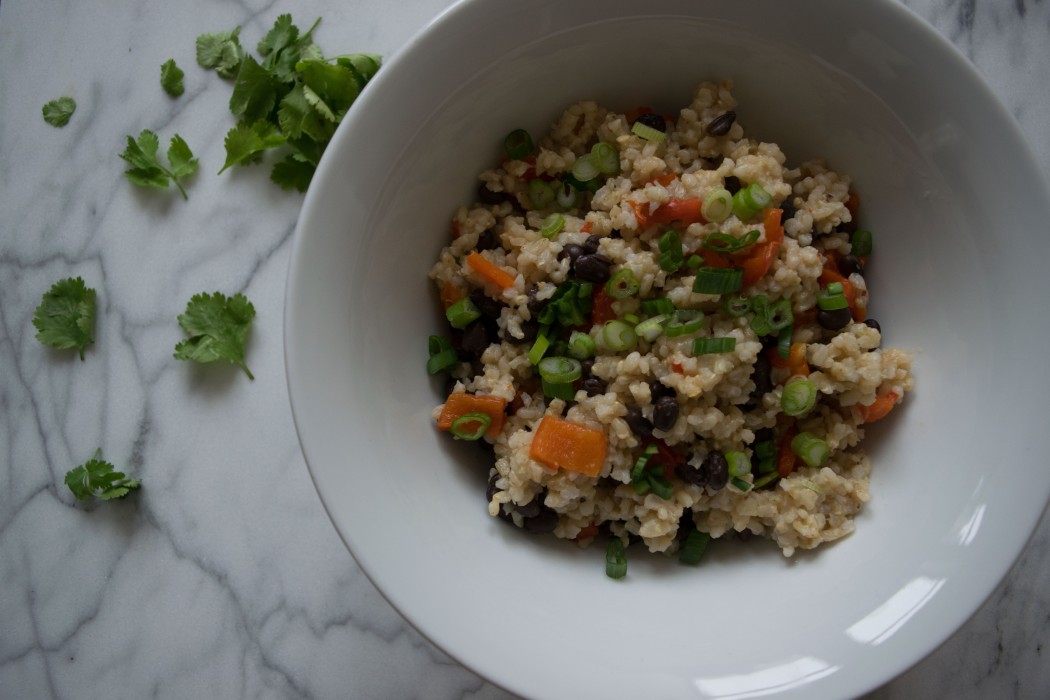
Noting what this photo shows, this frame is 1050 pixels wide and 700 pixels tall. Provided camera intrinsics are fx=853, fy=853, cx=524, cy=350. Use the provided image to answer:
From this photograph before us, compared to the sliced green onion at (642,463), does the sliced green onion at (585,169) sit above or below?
above

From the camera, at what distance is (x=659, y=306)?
2352 mm

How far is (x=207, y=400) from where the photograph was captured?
303 cm

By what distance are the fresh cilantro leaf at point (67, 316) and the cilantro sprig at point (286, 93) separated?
27.9 inches

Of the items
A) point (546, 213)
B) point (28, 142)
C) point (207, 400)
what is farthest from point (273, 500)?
point (28, 142)

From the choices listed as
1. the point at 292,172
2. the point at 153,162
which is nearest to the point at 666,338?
the point at 292,172

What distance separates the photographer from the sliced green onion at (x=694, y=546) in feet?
8.14

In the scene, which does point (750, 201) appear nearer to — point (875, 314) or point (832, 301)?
point (832, 301)

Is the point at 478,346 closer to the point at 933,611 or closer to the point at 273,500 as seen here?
the point at 273,500

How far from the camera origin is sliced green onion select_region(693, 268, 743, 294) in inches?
90.1

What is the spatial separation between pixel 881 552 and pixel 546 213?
1363 millimetres

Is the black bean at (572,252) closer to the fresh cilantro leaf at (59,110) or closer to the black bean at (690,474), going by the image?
the black bean at (690,474)

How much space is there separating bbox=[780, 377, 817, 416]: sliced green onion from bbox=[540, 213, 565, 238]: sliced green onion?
2.57 feet

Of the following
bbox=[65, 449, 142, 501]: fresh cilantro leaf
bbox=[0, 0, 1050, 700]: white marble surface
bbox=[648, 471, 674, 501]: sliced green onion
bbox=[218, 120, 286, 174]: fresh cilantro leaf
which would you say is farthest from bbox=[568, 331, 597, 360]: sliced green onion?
bbox=[65, 449, 142, 501]: fresh cilantro leaf

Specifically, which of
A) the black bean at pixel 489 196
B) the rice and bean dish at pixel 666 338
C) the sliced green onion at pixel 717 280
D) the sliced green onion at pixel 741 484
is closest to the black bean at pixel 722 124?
the rice and bean dish at pixel 666 338
